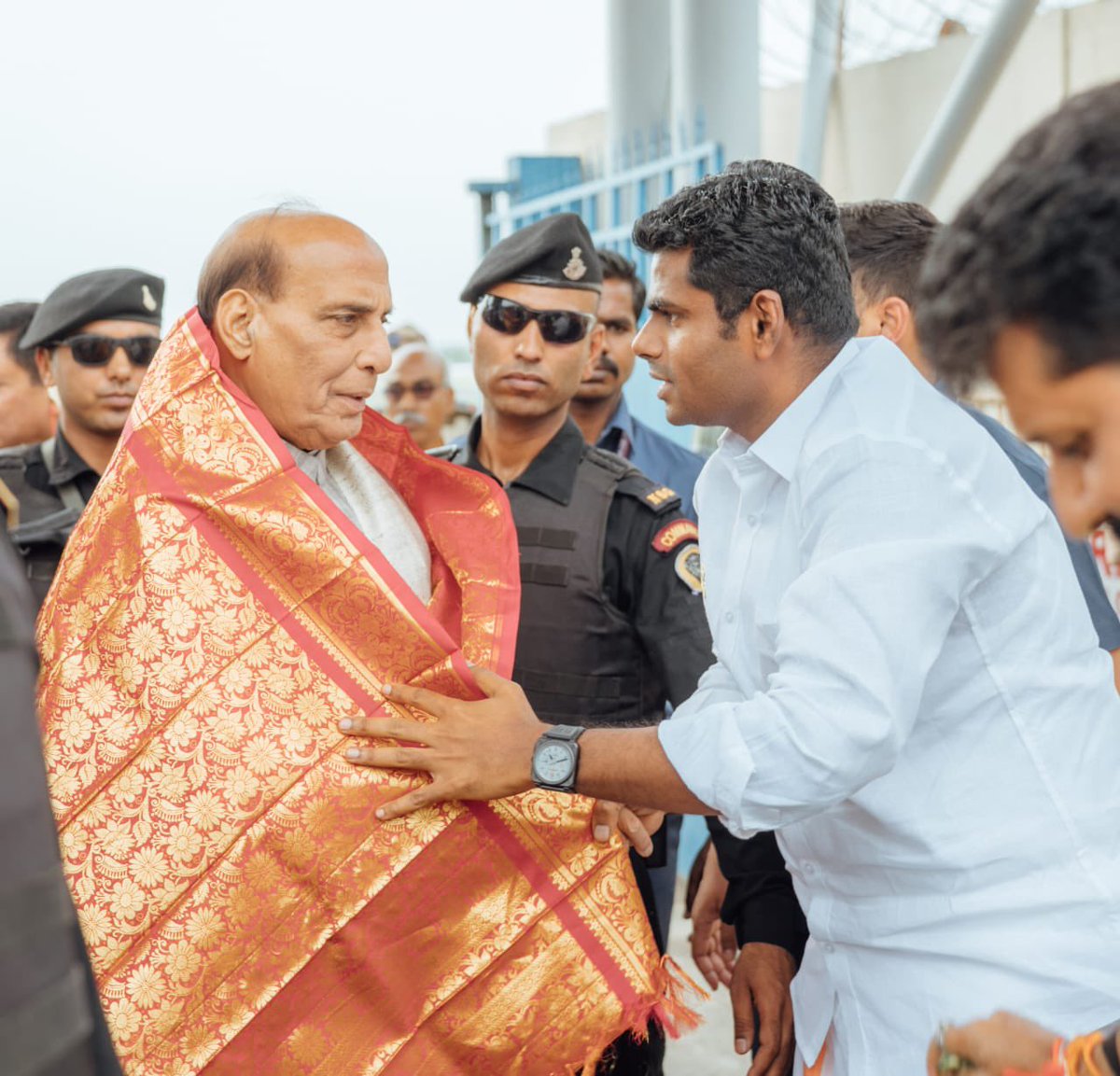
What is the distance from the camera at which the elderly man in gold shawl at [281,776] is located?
1.96m

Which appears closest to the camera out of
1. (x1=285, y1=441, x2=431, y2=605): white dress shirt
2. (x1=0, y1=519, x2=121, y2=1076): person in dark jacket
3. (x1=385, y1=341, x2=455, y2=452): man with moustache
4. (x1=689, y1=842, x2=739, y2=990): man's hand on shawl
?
(x1=0, y1=519, x2=121, y2=1076): person in dark jacket

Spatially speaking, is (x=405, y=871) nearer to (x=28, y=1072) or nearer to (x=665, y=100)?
(x=28, y=1072)

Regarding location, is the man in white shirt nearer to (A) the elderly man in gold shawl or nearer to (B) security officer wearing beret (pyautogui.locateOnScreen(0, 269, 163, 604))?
(A) the elderly man in gold shawl

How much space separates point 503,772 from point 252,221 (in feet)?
3.16

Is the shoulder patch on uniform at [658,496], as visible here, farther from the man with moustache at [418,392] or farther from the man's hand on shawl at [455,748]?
the man with moustache at [418,392]

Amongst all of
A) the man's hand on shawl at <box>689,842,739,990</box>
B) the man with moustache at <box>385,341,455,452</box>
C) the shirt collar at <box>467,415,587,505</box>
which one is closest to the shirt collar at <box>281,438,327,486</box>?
the shirt collar at <box>467,415,587,505</box>

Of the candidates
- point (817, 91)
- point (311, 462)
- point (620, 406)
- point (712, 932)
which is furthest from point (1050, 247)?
point (817, 91)

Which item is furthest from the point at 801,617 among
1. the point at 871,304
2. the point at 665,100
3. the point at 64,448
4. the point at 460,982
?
the point at 665,100

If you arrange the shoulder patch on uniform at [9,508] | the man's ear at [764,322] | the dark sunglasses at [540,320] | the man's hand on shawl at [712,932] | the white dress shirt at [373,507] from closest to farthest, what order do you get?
the man's ear at [764,322], the white dress shirt at [373,507], the man's hand on shawl at [712,932], the dark sunglasses at [540,320], the shoulder patch on uniform at [9,508]

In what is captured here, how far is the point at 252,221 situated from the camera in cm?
220

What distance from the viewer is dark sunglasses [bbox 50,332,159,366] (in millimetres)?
3590

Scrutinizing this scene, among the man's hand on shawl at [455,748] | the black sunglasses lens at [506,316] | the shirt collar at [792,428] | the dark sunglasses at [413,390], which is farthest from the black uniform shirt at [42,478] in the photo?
the dark sunglasses at [413,390]

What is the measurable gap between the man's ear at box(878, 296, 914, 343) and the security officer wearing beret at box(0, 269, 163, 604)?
1.86 m

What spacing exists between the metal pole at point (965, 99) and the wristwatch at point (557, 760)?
4.06 m
